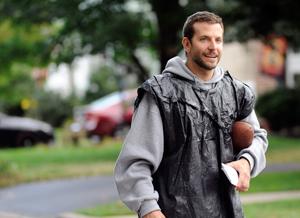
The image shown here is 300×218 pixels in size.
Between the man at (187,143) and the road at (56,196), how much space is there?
7126mm

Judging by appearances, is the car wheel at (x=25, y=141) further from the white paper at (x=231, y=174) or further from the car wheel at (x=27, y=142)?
the white paper at (x=231, y=174)

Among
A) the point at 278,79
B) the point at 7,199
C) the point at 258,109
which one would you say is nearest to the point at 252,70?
the point at 278,79

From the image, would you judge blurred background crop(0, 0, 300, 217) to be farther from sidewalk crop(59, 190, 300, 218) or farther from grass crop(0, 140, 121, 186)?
sidewalk crop(59, 190, 300, 218)

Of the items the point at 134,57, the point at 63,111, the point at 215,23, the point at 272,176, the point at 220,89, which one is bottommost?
the point at 63,111

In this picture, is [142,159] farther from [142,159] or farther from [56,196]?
[56,196]

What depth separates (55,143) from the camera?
25.7m

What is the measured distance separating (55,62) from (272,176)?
470 centimetres

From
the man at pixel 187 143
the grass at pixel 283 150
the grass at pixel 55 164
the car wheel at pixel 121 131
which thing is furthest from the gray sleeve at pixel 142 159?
the car wheel at pixel 121 131

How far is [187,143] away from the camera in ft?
11.0

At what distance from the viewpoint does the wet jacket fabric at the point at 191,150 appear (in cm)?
334

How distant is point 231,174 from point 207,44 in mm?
605

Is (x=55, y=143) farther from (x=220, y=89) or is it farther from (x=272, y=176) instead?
(x=220, y=89)

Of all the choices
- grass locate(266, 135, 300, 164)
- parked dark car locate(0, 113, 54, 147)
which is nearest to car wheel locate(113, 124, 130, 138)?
parked dark car locate(0, 113, 54, 147)

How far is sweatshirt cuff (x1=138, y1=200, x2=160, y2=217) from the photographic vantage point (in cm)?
321
